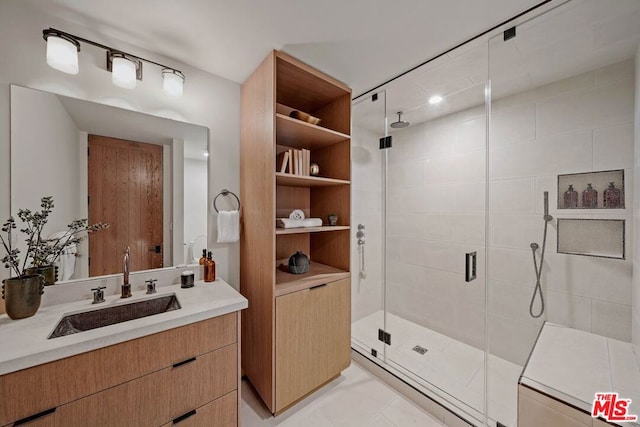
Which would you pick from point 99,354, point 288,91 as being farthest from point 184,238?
point 288,91

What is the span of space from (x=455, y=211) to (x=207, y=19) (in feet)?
8.15

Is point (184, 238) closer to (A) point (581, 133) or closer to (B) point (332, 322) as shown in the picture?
(B) point (332, 322)

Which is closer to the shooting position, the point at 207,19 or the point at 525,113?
the point at 207,19

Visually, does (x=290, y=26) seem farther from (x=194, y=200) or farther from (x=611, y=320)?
(x=611, y=320)

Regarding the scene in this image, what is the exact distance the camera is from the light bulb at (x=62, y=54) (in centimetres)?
117

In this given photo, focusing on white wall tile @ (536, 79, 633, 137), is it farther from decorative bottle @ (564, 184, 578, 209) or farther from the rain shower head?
the rain shower head

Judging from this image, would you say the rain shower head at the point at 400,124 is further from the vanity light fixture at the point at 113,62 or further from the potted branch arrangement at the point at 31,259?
the potted branch arrangement at the point at 31,259

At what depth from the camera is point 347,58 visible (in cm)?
163

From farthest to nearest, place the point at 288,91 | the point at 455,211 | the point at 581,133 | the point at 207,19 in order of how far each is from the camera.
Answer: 1. the point at 455,211
2. the point at 288,91
3. the point at 581,133
4. the point at 207,19

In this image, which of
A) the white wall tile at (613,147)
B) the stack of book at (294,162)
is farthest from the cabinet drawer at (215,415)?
the white wall tile at (613,147)

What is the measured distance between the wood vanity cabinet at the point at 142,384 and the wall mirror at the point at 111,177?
2.11 ft

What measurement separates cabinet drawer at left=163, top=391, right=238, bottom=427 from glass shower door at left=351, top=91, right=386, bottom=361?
1.47 m

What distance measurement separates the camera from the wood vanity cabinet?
83cm

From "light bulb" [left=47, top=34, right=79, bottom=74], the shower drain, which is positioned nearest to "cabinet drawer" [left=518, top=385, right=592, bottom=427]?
the shower drain
